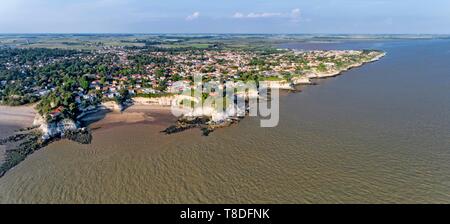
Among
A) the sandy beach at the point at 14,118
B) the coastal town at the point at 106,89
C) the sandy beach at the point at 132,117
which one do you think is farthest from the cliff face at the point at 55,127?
the sandy beach at the point at 14,118

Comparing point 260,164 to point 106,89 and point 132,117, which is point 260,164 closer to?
point 132,117

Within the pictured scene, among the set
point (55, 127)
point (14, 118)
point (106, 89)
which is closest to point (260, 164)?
point (55, 127)

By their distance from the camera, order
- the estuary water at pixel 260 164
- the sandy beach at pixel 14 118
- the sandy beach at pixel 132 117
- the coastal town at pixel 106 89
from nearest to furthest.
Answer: the estuary water at pixel 260 164, the coastal town at pixel 106 89, the sandy beach at pixel 14 118, the sandy beach at pixel 132 117

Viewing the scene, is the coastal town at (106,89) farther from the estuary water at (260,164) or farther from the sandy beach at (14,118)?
the estuary water at (260,164)

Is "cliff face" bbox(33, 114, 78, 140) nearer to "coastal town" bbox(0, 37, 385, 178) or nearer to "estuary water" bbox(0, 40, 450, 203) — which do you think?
"coastal town" bbox(0, 37, 385, 178)

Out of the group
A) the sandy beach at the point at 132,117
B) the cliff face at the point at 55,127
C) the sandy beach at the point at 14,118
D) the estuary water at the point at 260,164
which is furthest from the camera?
the sandy beach at the point at 132,117

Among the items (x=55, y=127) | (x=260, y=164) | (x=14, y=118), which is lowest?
(x=260, y=164)
